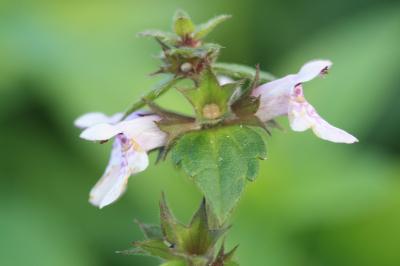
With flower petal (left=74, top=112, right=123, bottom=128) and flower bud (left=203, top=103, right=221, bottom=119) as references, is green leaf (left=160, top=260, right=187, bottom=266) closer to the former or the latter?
flower bud (left=203, top=103, right=221, bottom=119)

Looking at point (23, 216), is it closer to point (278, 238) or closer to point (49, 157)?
point (49, 157)

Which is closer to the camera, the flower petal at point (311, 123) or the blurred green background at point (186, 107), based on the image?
the flower petal at point (311, 123)

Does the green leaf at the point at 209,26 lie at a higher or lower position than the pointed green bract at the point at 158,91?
higher

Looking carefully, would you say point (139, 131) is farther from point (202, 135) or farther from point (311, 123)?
point (311, 123)

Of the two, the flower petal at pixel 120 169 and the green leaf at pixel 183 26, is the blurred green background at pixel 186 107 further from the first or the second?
the green leaf at pixel 183 26

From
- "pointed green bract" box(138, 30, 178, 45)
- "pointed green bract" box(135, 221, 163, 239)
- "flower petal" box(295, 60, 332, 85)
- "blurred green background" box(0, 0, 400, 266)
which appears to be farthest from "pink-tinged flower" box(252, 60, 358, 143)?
"blurred green background" box(0, 0, 400, 266)

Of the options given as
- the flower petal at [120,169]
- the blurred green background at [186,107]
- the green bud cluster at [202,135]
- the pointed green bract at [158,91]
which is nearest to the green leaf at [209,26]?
the green bud cluster at [202,135]
